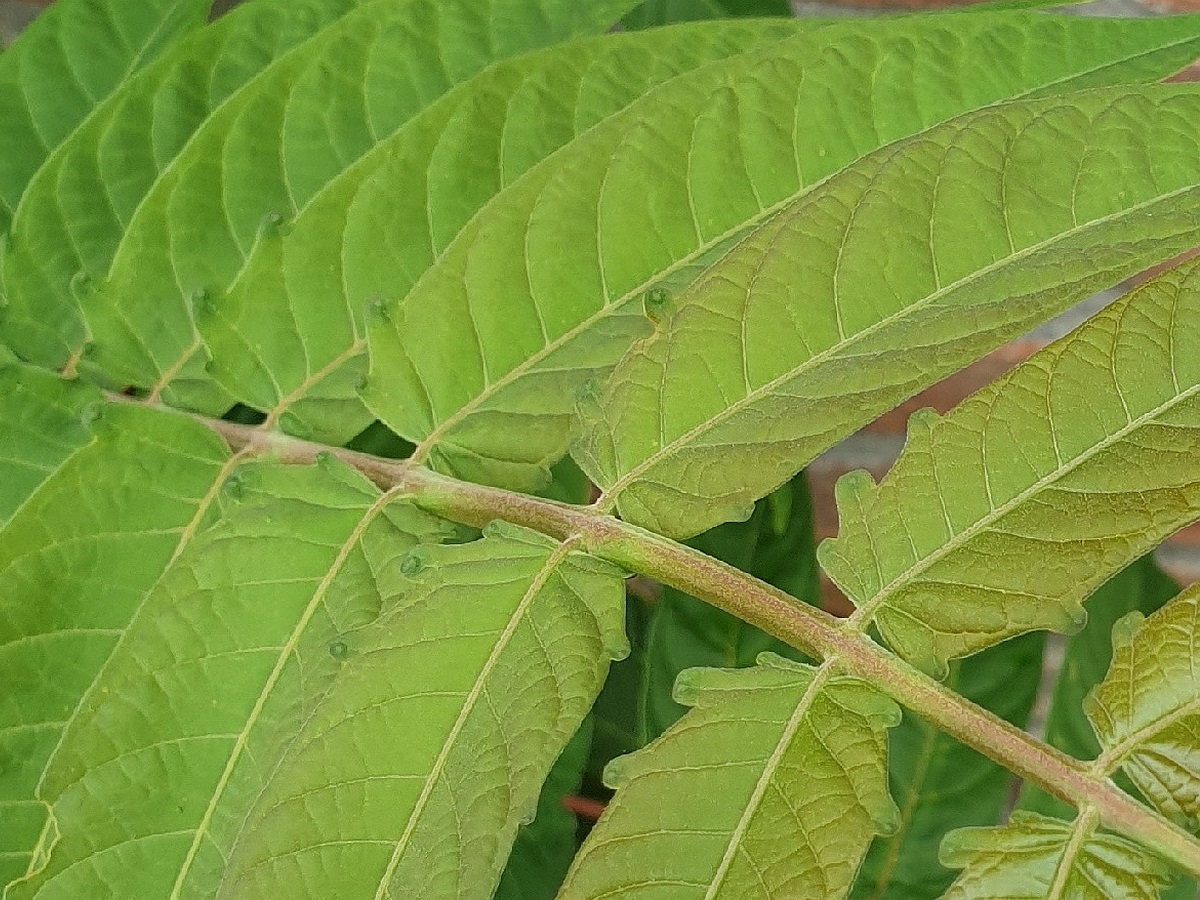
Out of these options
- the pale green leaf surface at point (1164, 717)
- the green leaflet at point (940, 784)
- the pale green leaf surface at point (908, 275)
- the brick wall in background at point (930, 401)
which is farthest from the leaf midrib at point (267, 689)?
the brick wall in background at point (930, 401)

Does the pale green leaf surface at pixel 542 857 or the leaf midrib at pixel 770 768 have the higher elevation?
the leaf midrib at pixel 770 768

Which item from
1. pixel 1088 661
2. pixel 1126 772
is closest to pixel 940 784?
pixel 1088 661

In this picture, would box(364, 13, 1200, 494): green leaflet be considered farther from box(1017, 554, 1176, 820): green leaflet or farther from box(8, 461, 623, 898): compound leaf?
box(1017, 554, 1176, 820): green leaflet

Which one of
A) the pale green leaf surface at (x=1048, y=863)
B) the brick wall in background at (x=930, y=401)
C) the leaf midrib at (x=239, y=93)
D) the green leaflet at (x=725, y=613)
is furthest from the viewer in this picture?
the brick wall in background at (x=930, y=401)

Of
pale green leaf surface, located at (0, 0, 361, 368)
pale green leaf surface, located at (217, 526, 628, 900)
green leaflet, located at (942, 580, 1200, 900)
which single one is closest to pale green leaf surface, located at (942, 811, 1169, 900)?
green leaflet, located at (942, 580, 1200, 900)

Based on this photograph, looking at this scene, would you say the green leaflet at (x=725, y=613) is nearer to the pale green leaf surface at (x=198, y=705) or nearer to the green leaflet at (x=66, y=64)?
the pale green leaf surface at (x=198, y=705)

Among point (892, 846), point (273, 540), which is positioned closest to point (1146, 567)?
point (892, 846)

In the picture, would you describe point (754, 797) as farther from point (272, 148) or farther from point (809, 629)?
point (272, 148)
